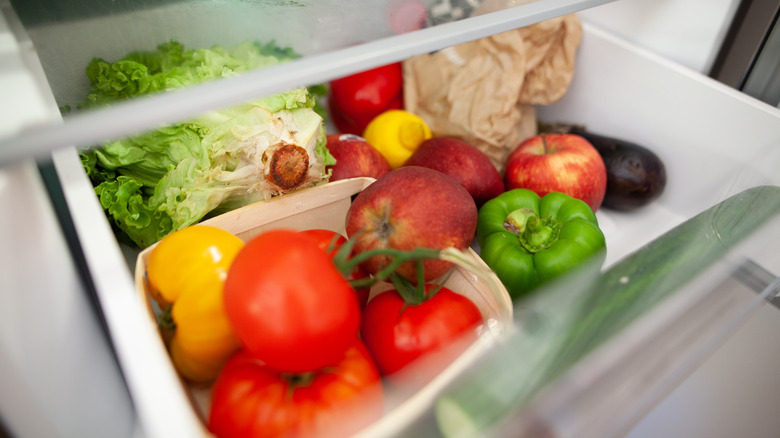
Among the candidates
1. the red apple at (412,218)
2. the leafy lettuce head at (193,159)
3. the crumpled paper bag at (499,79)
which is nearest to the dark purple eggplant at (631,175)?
the crumpled paper bag at (499,79)

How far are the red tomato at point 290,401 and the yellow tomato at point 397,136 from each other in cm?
57

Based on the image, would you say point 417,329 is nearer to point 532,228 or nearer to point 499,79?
point 532,228

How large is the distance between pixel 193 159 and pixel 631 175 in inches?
31.3

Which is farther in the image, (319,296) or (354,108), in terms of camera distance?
(354,108)

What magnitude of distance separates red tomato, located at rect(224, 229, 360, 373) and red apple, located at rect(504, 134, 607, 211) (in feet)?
1.87

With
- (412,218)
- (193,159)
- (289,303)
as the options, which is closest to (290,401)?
(289,303)

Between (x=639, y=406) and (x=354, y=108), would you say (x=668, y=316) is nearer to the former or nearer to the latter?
(x=639, y=406)

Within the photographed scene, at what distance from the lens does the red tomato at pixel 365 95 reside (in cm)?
106

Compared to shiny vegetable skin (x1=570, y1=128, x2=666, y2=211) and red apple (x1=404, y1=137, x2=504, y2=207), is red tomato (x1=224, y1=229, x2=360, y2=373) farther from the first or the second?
shiny vegetable skin (x1=570, y1=128, x2=666, y2=211)

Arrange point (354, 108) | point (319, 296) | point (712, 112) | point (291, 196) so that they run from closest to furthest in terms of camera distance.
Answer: point (319, 296) → point (291, 196) → point (712, 112) → point (354, 108)

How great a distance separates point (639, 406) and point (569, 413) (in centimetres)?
10

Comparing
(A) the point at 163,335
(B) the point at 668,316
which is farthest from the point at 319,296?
(B) the point at 668,316

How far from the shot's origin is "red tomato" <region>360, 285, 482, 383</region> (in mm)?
519

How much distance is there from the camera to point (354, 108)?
42.6 inches
